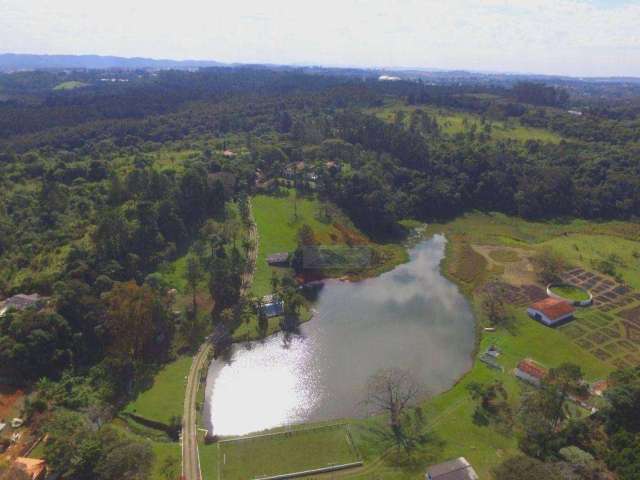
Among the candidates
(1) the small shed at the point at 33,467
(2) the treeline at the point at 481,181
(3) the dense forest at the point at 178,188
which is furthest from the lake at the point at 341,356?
(2) the treeline at the point at 481,181

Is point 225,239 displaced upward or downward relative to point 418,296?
upward

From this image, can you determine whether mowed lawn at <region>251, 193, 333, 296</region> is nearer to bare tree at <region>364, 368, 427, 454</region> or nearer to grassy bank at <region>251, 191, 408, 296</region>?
grassy bank at <region>251, 191, 408, 296</region>

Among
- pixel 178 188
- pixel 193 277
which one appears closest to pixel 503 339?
pixel 193 277

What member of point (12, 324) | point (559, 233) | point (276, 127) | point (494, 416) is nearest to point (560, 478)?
point (494, 416)

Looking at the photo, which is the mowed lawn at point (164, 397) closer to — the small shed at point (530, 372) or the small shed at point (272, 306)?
the small shed at point (272, 306)

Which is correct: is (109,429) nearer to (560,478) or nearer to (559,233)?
(560,478)

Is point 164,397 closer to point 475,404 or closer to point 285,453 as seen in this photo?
point 285,453

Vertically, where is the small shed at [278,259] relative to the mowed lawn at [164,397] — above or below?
above
